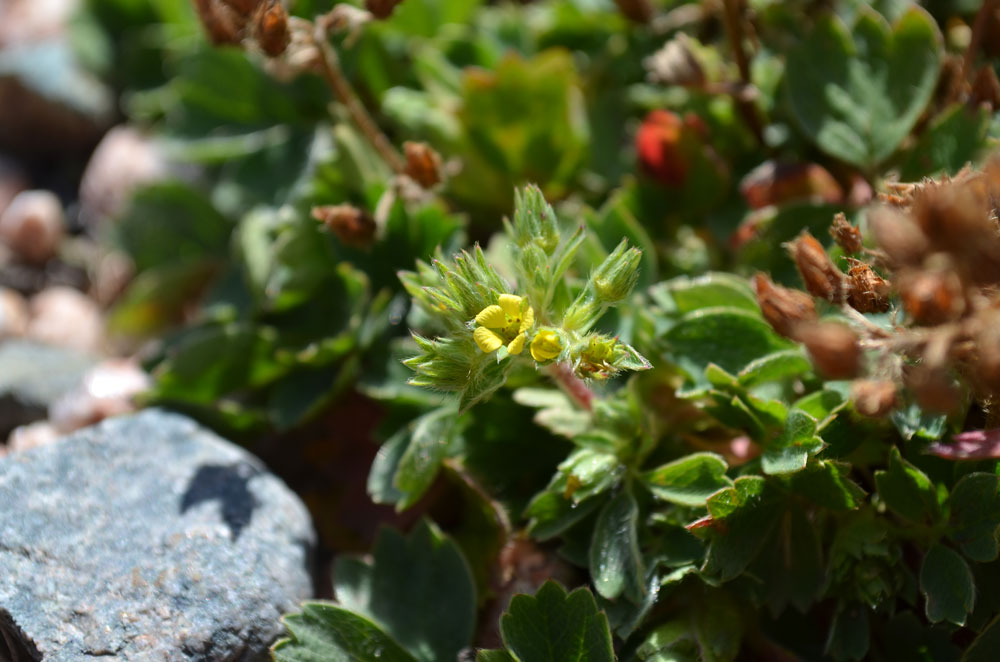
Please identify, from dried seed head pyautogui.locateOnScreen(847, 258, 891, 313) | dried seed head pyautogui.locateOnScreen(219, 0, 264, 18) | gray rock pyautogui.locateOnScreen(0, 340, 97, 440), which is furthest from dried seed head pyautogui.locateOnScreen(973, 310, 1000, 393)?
gray rock pyautogui.locateOnScreen(0, 340, 97, 440)

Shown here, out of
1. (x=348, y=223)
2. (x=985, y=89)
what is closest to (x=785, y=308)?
(x=985, y=89)

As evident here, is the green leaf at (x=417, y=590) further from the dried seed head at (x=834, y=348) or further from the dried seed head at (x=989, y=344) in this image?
the dried seed head at (x=989, y=344)

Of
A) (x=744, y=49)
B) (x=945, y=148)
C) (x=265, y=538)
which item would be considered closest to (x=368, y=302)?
(x=265, y=538)

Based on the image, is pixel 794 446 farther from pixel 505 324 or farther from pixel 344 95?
pixel 344 95

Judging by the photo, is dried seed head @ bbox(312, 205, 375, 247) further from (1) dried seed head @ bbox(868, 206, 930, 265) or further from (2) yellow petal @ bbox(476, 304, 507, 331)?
(1) dried seed head @ bbox(868, 206, 930, 265)

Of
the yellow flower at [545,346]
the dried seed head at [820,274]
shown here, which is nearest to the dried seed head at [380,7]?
the yellow flower at [545,346]

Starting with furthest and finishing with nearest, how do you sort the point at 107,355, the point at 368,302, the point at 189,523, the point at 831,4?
the point at 107,355
the point at 831,4
the point at 368,302
the point at 189,523

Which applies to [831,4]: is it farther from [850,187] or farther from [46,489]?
[46,489]
